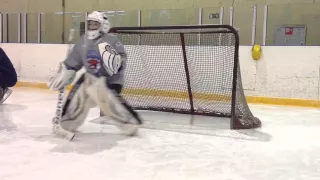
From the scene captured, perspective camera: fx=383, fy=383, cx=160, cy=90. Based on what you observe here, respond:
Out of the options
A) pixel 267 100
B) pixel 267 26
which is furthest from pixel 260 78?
pixel 267 26

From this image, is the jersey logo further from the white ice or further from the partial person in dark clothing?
the partial person in dark clothing

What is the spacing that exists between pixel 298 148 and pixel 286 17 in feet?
12.4

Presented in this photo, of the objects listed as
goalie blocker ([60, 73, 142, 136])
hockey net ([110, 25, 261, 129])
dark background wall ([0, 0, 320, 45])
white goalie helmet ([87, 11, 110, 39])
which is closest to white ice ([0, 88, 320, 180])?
goalie blocker ([60, 73, 142, 136])

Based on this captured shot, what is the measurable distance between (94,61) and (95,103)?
280 millimetres

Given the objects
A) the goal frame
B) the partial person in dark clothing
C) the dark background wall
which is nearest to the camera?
the goal frame

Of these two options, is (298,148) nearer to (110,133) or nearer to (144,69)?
(110,133)

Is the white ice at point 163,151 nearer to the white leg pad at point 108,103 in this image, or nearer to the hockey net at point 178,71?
the white leg pad at point 108,103

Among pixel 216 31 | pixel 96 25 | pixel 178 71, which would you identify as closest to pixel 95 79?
pixel 96 25

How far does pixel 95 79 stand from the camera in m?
2.42

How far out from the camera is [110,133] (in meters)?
2.75

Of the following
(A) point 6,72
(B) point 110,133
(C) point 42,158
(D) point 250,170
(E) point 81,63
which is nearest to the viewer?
(D) point 250,170

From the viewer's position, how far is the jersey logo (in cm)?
241

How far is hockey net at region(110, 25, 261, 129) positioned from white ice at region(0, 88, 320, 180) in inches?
23.0

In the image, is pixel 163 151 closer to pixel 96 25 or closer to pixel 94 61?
pixel 94 61
